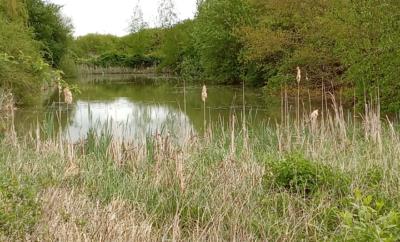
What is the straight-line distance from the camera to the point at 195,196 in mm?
3006

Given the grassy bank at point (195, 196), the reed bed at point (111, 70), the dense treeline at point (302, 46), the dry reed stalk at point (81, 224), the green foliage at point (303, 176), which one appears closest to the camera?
the dry reed stalk at point (81, 224)

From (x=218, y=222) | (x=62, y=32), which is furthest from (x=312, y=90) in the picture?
(x=62, y=32)

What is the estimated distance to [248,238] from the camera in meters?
2.23

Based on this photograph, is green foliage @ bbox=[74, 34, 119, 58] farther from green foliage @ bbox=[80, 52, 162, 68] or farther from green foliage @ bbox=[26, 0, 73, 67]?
green foliage @ bbox=[26, 0, 73, 67]

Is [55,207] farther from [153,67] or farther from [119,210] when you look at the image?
[153,67]

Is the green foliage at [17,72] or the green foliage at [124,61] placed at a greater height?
the green foliage at [124,61]

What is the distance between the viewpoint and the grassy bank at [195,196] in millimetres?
2285

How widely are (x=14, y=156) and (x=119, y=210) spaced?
2305 millimetres

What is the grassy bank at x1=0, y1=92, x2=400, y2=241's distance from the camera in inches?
90.0

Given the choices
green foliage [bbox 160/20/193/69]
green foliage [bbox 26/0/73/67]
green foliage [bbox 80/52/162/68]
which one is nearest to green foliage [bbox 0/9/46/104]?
green foliage [bbox 26/0/73/67]

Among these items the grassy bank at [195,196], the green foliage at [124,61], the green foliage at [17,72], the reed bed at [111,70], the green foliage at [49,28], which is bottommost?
the grassy bank at [195,196]

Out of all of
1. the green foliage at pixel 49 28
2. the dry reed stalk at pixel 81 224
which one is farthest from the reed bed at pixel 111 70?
the dry reed stalk at pixel 81 224

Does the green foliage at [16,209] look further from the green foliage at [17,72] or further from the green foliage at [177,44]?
the green foliage at [177,44]

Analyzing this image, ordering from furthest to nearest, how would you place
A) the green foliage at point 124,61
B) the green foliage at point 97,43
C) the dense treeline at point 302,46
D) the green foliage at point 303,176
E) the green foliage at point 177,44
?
the green foliage at point 97,43, the green foliage at point 124,61, the green foliage at point 177,44, the dense treeline at point 302,46, the green foliage at point 303,176
